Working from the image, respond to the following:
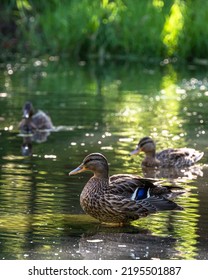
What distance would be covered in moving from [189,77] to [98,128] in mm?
10098

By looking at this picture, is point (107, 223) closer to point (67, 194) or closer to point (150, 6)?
point (67, 194)

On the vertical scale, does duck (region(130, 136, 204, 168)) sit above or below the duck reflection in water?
below

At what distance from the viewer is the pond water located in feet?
32.3

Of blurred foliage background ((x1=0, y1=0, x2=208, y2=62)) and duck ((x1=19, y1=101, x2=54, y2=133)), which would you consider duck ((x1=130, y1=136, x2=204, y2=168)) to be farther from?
blurred foliage background ((x1=0, y1=0, x2=208, y2=62))

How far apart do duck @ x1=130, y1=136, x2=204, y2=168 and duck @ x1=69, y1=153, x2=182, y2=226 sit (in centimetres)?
330

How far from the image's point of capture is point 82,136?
53.9 ft

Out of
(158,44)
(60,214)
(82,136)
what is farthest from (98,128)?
(158,44)

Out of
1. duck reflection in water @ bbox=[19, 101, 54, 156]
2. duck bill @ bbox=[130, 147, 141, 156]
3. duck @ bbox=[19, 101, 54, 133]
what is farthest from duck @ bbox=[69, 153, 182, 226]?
duck @ bbox=[19, 101, 54, 133]

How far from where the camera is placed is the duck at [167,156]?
14.3 metres

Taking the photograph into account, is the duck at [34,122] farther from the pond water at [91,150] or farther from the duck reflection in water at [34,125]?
the pond water at [91,150]

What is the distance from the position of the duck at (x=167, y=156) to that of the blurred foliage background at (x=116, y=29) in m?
16.0

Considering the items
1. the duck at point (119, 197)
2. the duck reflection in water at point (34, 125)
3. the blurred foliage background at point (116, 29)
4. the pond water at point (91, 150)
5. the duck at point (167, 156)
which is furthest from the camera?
the blurred foliage background at point (116, 29)

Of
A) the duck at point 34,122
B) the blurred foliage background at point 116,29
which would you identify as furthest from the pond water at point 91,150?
the blurred foliage background at point 116,29

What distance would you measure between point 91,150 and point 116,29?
17.5m
